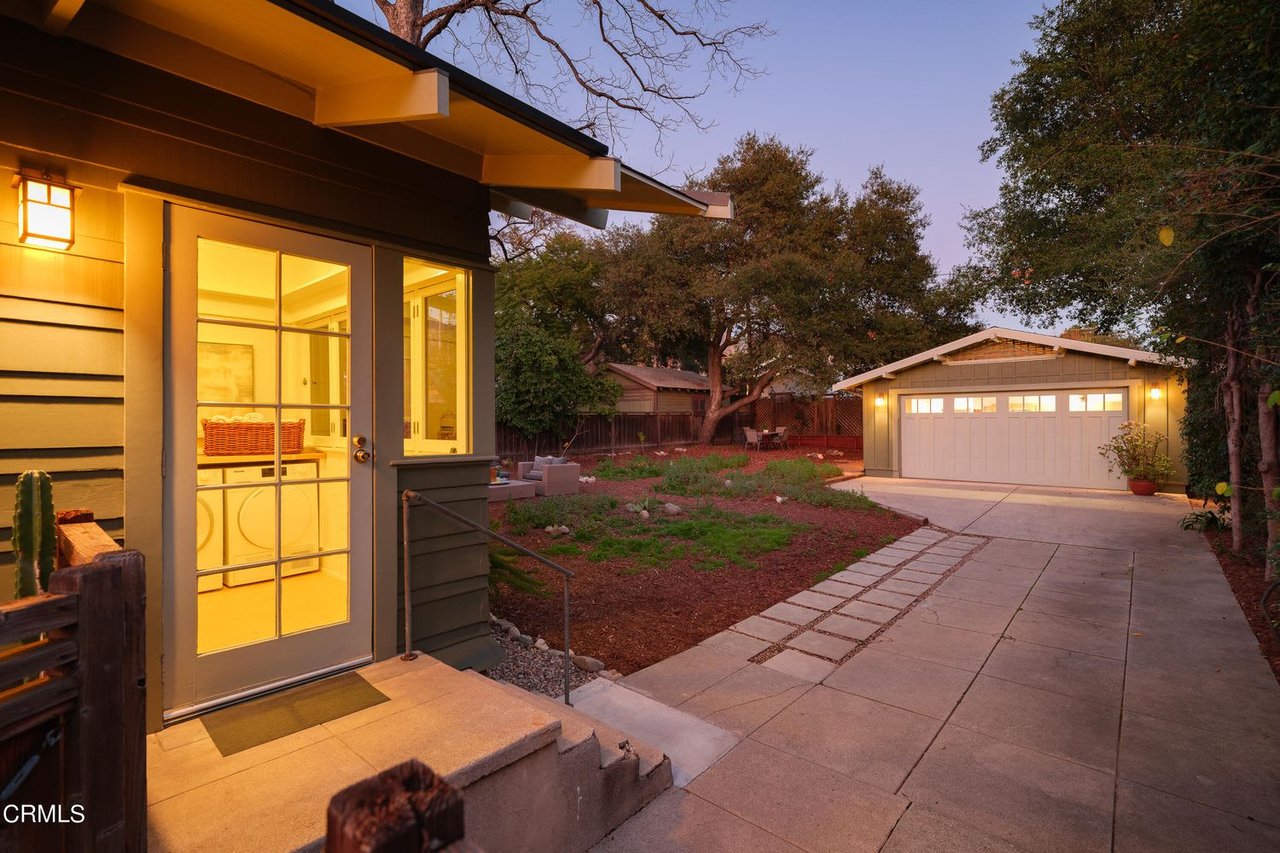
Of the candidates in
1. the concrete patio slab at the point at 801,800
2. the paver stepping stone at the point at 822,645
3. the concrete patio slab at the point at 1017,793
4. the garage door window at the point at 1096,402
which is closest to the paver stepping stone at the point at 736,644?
the paver stepping stone at the point at 822,645

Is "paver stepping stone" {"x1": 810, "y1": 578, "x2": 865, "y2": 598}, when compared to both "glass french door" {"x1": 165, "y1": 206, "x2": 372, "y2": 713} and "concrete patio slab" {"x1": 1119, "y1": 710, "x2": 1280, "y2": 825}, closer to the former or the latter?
"concrete patio slab" {"x1": 1119, "y1": 710, "x2": 1280, "y2": 825}

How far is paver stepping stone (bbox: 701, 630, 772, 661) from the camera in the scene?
380cm

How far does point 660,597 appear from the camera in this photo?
4.89 m

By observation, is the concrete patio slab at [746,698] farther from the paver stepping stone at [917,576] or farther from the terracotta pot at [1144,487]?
the terracotta pot at [1144,487]

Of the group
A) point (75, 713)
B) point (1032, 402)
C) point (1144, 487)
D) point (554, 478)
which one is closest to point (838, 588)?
point (75, 713)

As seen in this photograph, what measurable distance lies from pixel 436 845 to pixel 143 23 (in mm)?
2991

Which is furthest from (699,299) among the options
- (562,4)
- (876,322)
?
(562,4)

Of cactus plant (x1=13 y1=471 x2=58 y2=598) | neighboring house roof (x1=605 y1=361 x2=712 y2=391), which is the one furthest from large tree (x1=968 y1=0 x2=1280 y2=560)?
neighboring house roof (x1=605 y1=361 x2=712 y2=391)

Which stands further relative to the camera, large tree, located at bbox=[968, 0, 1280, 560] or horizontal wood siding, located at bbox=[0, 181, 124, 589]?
large tree, located at bbox=[968, 0, 1280, 560]

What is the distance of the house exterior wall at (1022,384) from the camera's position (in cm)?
1014

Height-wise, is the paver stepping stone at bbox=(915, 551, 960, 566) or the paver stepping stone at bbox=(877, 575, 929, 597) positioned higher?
the paver stepping stone at bbox=(915, 551, 960, 566)

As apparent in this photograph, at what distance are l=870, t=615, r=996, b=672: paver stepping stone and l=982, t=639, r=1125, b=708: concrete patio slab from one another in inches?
3.5

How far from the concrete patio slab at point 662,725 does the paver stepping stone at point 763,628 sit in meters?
1.24

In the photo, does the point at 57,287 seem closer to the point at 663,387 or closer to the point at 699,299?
the point at 699,299
